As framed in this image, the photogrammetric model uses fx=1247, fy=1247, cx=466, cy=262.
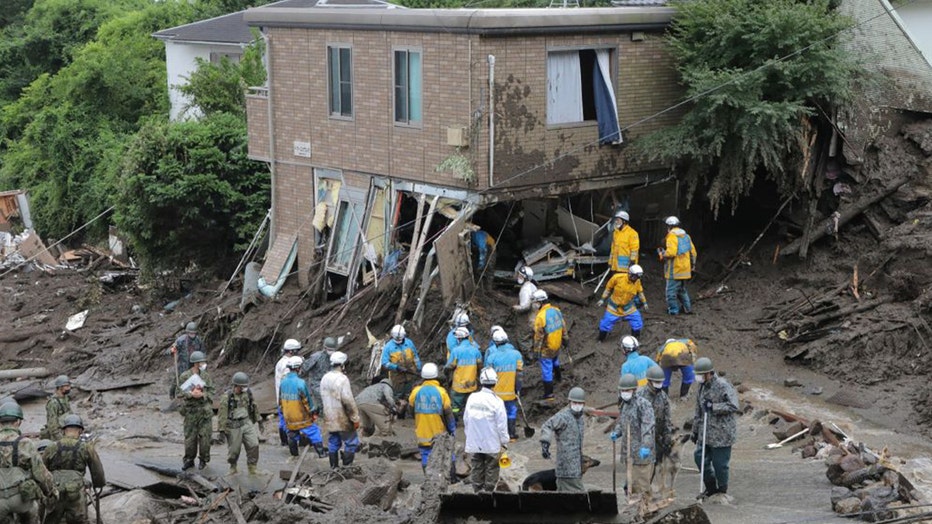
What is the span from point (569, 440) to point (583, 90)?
9096mm

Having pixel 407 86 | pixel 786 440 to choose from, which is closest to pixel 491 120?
pixel 407 86

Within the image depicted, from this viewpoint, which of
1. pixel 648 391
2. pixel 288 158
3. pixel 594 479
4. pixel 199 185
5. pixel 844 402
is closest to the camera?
pixel 648 391

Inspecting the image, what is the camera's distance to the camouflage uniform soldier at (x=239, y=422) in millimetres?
16688

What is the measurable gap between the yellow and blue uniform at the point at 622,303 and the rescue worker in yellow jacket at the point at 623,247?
1.13 feet

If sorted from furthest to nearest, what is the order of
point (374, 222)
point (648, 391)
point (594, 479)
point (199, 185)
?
point (199, 185), point (374, 222), point (594, 479), point (648, 391)

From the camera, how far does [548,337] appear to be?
60.5 feet

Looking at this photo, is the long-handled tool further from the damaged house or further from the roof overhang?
the roof overhang

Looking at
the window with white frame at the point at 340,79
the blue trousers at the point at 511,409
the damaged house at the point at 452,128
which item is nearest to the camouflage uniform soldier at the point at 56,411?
the blue trousers at the point at 511,409

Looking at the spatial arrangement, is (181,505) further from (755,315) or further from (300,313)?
(755,315)

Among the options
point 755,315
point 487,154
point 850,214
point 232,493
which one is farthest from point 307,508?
point 850,214

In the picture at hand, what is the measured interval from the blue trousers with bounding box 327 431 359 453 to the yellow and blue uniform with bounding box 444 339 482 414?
1544mm

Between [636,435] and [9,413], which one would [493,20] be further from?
[9,413]

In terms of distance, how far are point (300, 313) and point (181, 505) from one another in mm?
8275

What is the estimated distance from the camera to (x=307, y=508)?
14.5 meters
